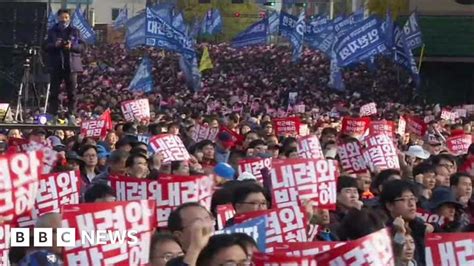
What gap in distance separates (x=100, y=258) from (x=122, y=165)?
→ 452cm

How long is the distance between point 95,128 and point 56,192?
800cm

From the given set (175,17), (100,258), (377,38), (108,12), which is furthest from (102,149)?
(108,12)

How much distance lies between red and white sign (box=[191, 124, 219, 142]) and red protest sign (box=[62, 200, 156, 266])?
33.6 feet

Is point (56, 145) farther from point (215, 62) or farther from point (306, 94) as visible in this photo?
point (215, 62)

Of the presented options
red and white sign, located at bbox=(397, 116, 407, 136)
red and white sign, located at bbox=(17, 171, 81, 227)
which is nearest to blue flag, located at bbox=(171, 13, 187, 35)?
red and white sign, located at bbox=(397, 116, 407, 136)

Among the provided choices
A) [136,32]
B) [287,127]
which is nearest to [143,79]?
[136,32]

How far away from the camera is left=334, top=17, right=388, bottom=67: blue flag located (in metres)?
27.5

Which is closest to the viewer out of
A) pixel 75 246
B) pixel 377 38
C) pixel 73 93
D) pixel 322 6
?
pixel 75 246

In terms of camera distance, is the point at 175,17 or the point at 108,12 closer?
the point at 175,17

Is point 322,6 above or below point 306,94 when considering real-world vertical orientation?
above

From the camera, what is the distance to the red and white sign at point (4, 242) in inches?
279

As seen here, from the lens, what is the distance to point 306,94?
43.1 meters

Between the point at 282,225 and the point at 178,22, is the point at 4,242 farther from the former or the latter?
the point at 178,22

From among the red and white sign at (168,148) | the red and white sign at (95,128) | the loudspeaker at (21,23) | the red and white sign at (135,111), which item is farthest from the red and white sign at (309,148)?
the loudspeaker at (21,23)
